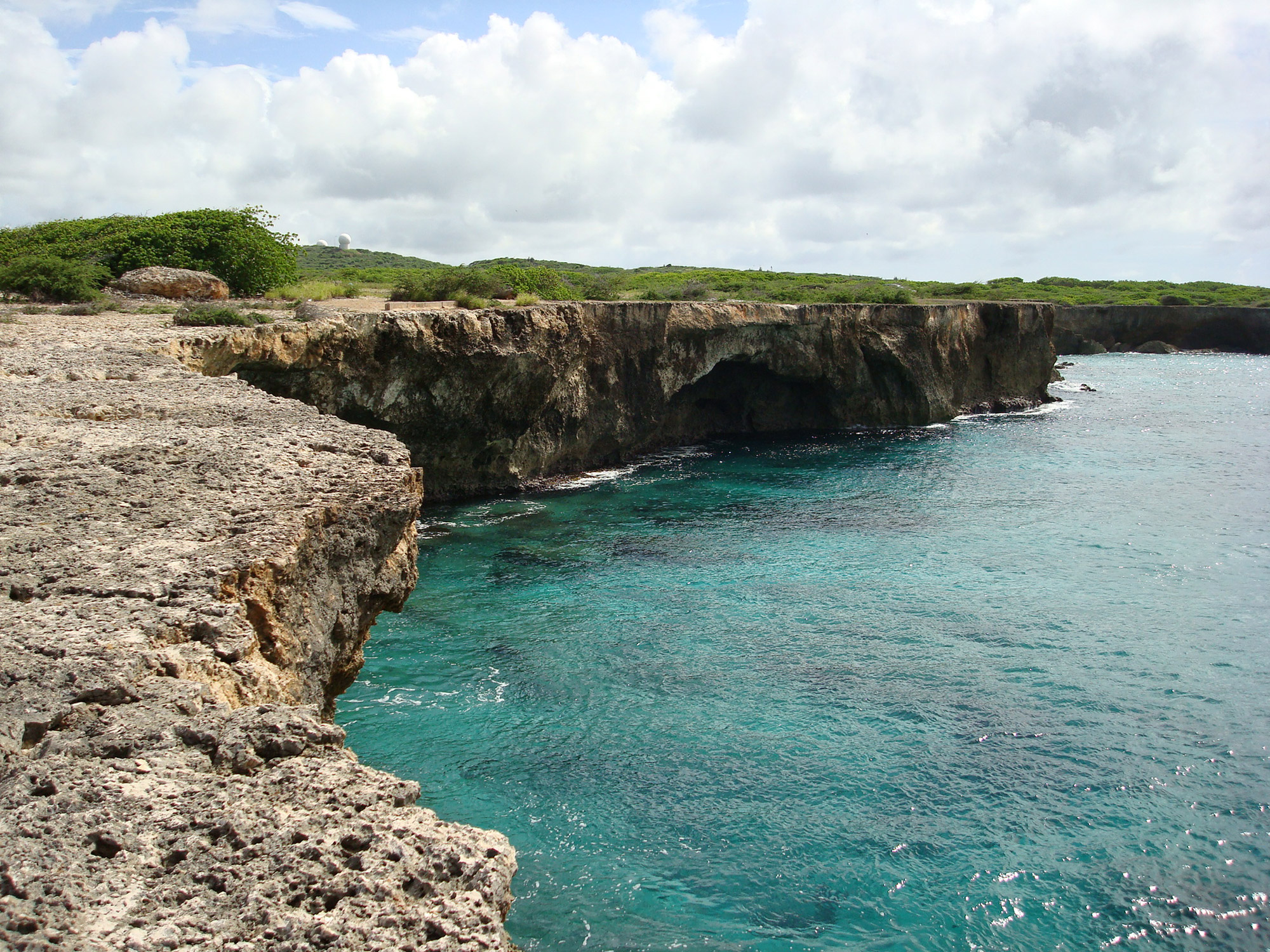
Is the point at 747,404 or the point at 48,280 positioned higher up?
the point at 48,280

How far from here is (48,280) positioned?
19.1 metres

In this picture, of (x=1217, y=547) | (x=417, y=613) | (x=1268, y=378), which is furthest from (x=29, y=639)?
(x=1268, y=378)

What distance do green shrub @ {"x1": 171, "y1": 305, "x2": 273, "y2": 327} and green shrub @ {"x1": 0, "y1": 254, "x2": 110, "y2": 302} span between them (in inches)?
152

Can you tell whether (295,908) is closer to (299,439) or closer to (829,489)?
(299,439)

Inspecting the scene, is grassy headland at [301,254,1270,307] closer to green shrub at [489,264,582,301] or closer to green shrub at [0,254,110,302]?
green shrub at [489,264,582,301]

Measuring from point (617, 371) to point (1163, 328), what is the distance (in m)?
67.8

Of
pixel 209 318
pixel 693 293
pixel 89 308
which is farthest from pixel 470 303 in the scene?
pixel 693 293

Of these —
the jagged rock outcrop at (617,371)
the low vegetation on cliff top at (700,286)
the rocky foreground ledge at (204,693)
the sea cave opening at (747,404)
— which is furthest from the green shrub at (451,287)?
the rocky foreground ledge at (204,693)

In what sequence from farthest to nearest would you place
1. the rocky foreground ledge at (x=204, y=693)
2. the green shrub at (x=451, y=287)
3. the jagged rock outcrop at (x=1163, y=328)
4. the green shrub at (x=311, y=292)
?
the jagged rock outcrop at (x=1163, y=328)
the green shrub at (x=451, y=287)
the green shrub at (x=311, y=292)
the rocky foreground ledge at (x=204, y=693)

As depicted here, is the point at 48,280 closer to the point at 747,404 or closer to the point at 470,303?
the point at 470,303

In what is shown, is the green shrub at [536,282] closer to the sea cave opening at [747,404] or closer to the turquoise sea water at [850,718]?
the sea cave opening at [747,404]

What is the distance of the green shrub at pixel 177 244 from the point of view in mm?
22984

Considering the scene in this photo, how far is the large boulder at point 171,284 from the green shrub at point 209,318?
4.45 meters

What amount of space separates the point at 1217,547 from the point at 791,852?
49.9 feet
